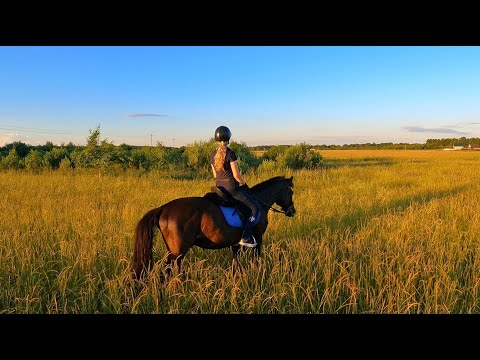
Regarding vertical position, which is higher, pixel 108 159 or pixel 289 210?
pixel 108 159

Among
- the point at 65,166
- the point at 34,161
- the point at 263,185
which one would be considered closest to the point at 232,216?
the point at 263,185

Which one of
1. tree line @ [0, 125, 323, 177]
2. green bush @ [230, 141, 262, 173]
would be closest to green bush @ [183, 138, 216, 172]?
tree line @ [0, 125, 323, 177]

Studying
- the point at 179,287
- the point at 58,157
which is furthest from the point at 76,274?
the point at 58,157

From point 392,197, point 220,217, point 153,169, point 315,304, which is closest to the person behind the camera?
point 315,304

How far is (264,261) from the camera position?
3928 mm

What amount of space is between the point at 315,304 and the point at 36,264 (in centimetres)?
433

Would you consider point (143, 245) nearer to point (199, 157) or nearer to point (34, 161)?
point (199, 157)

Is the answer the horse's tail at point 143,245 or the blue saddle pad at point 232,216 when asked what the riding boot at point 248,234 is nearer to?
the blue saddle pad at point 232,216

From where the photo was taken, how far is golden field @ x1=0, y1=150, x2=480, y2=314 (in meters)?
3.48

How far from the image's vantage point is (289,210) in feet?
17.4

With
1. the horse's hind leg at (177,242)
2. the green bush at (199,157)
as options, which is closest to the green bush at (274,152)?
the green bush at (199,157)

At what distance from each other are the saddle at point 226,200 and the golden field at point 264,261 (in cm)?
67

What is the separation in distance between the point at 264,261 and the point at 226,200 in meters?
1.02
